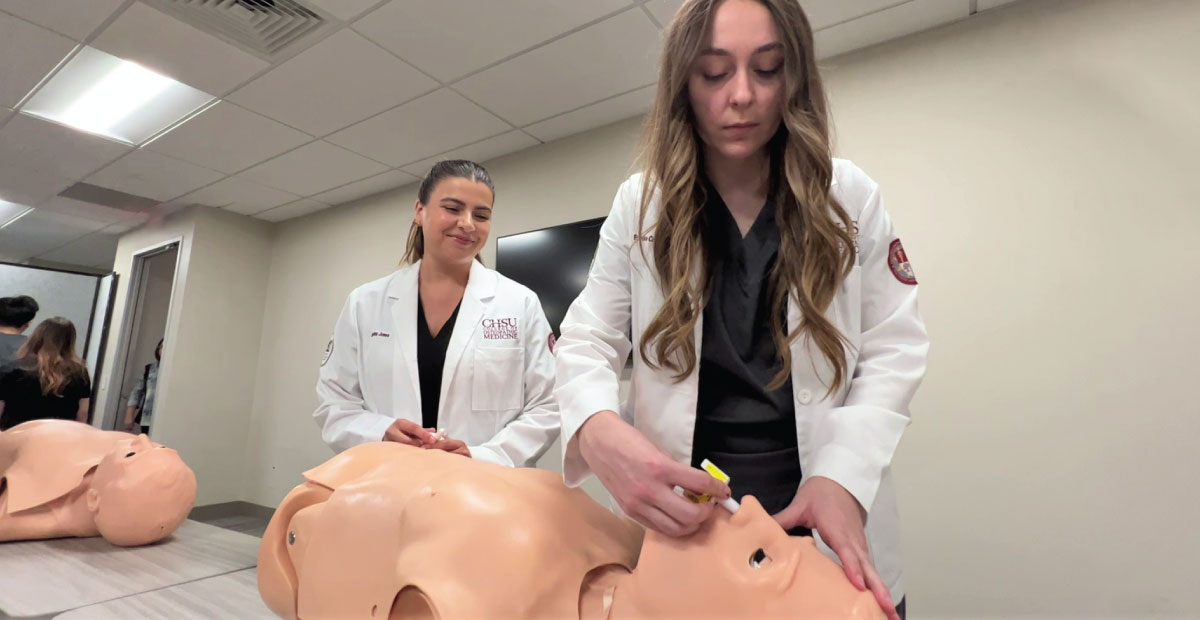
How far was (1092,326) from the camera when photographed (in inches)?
72.2

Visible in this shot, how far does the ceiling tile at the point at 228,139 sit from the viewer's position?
10.2ft

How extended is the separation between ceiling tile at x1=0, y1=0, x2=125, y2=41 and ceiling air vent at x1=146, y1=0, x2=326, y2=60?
23 centimetres

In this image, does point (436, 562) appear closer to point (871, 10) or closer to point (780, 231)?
point (780, 231)

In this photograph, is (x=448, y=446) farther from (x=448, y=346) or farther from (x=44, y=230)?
(x=44, y=230)

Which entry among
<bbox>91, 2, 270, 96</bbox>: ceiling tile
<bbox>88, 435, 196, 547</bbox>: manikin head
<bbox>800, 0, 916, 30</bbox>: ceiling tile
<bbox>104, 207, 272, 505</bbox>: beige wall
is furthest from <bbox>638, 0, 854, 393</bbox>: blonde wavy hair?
<bbox>104, 207, 272, 505</bbox>: beige wall

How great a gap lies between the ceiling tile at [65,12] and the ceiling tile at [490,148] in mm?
1494

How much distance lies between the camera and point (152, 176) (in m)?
3.96

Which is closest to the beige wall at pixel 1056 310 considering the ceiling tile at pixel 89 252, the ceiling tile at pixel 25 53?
the ceiling tile at pixel 25 53

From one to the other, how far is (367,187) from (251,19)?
5.66ft

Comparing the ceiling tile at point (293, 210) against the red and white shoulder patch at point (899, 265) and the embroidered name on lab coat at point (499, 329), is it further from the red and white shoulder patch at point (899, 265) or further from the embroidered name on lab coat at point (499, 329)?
the red and white shoulder patch at point (899, 265)

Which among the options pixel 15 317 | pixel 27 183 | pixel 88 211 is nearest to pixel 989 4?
pixel 15 317

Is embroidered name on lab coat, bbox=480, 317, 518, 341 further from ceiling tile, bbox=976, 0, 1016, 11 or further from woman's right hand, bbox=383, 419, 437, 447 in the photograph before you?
ceiling tile, bbox=976, 0, 1016, 11

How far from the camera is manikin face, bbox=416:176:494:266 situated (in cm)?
141

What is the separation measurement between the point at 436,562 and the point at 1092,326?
7.03 feet
